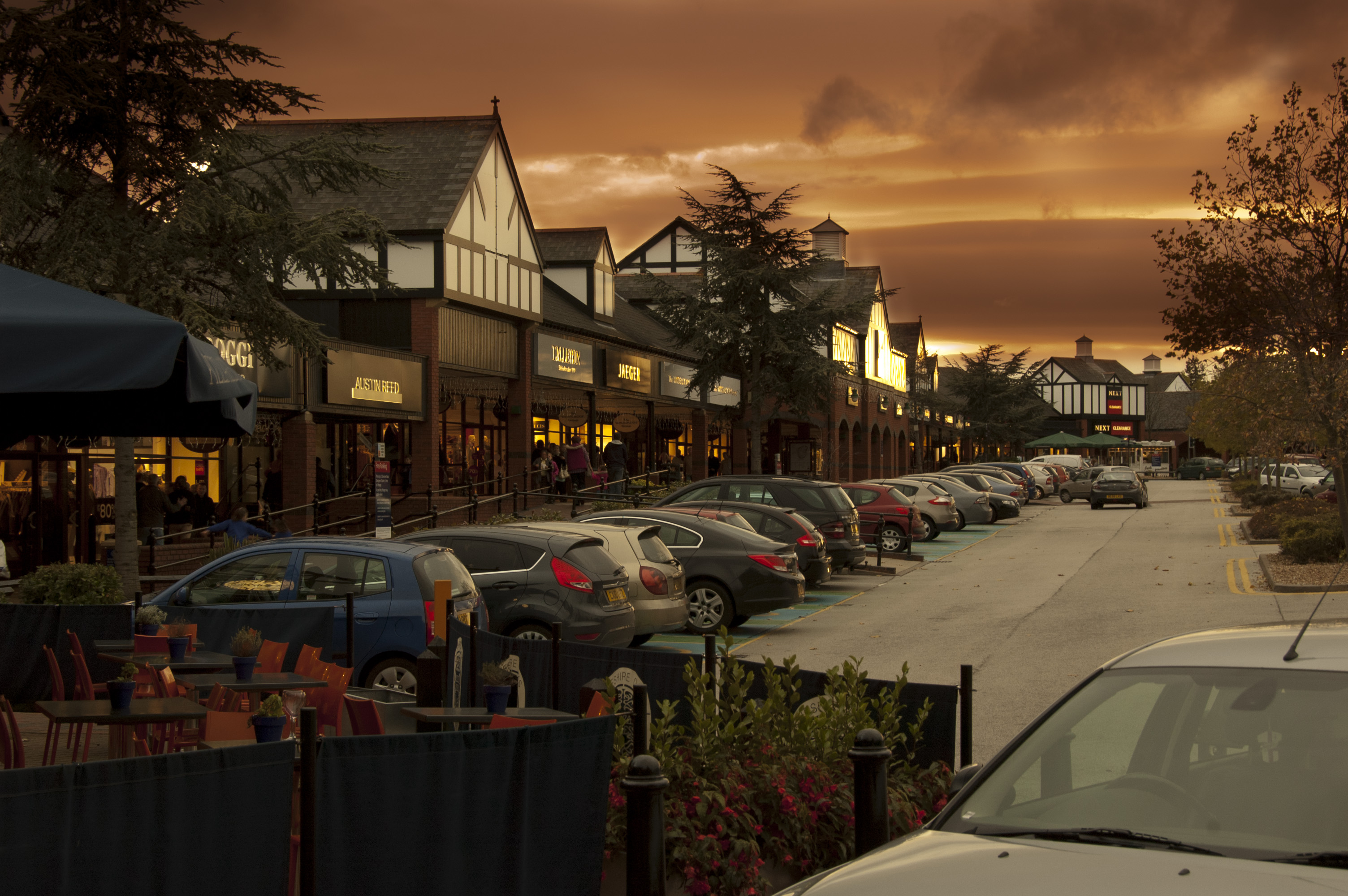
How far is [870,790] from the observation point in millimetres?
5441

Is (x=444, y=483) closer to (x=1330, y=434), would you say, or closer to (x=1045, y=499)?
(x=1330, y=434)

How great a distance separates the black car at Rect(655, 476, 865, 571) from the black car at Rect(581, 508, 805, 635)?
485cm

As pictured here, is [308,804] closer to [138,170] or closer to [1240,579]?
[138,170]

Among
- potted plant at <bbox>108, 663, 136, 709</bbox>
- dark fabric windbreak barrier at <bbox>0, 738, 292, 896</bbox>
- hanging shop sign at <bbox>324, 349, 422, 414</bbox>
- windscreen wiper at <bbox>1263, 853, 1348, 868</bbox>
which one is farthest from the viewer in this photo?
hanging shop sign at <bbox>324, 349, 422, 414</bbox>

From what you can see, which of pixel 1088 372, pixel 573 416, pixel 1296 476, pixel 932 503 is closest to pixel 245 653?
pixel 932 503

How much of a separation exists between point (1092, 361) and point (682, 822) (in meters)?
129

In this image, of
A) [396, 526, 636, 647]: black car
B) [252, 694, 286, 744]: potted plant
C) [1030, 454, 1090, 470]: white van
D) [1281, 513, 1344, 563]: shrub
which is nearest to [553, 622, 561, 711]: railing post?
[252, 694, 286, 744]: potted plant

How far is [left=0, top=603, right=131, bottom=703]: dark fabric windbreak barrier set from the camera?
1058cm

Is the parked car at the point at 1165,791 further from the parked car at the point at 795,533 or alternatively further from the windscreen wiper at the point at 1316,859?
the parked car at the point at 795,533

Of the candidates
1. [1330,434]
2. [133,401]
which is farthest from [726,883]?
[1330,434]

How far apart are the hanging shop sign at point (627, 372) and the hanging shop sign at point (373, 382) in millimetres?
9950

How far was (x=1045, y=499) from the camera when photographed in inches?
2325

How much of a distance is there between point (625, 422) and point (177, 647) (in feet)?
119

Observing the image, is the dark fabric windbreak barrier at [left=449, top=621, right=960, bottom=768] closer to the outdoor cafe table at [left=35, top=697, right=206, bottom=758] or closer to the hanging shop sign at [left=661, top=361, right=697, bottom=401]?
the outdoor cafe table at [left=35, top=697, right=206, bottom=758]
